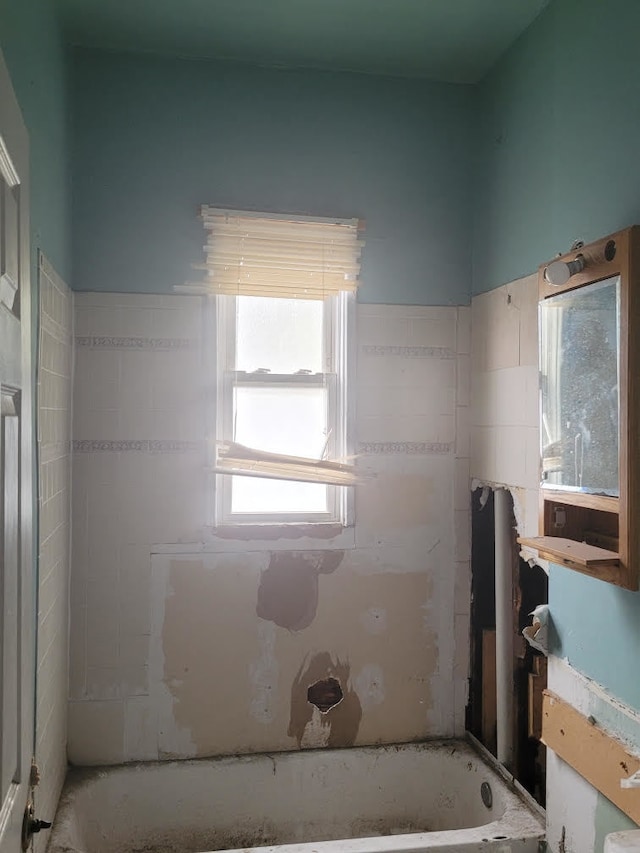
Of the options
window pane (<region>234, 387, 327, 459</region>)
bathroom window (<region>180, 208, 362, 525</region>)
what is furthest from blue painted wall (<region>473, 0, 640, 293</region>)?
window pane (<region>234, 387, 327, 459</region>)

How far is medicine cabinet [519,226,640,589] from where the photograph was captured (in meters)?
1.67

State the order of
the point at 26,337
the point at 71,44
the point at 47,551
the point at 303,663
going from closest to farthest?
the point at 26,337 < the point at 47,551 < the point at 71,44 < the point at 303,663

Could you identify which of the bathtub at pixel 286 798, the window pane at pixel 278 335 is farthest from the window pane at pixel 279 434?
the bathtub at pixel 286 798

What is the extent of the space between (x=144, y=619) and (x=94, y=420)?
0.76 metres

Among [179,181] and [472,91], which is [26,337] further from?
[472,91]

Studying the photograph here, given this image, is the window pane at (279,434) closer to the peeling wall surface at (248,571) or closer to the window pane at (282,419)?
the window pane at (282,419)

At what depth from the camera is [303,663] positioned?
269cm

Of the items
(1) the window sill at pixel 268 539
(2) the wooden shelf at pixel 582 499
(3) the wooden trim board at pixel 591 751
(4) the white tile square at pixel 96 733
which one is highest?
(2) the wooden shelf at pixel 582 499

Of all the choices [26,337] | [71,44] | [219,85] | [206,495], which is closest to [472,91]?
[219,85]

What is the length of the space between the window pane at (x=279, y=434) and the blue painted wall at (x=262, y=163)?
0.49 meters

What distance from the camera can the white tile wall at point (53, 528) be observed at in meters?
1.99

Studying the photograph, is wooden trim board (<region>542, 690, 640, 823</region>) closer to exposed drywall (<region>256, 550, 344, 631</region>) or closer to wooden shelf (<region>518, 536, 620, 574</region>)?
wooden shelf (<region>518, 536, 620, 574</region>)

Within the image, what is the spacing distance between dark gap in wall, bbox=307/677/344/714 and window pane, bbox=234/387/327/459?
87 cm

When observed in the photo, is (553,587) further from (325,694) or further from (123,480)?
(123,480)
